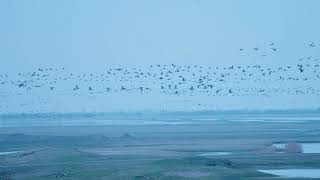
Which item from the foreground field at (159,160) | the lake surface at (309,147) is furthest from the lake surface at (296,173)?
the lake surface at (309,147)

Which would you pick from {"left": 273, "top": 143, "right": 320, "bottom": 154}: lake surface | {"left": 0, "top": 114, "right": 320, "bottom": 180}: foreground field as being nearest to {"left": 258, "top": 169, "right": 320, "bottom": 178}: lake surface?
{"left": 0, "top": 114, "right": 320, "bottom": 180}: foreground field

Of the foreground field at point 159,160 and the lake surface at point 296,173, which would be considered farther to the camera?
the foreground field at point 159,160

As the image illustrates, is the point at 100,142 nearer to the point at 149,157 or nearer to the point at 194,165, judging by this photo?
the point at 149,157

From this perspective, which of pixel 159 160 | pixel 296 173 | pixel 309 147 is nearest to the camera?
pixel 296 173

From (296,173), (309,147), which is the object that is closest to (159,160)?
(296,173)

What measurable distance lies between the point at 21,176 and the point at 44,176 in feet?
4.70

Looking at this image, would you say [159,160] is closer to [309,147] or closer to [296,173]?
[296,173]

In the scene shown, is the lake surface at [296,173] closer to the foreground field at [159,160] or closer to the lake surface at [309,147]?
the foreground field at [159,160]

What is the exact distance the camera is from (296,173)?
1425 inches

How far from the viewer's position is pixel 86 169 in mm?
38406

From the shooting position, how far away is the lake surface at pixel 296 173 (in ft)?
115

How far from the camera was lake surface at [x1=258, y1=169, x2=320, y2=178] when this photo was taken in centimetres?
3491

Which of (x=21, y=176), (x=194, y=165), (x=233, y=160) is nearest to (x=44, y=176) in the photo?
(x=21, y=176)

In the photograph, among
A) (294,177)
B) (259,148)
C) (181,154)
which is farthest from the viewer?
(259,148)
